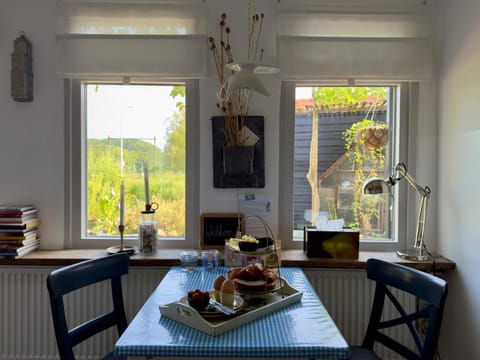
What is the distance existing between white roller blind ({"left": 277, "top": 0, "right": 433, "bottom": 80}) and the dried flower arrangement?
0.14m

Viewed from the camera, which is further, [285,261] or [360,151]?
[360,151]

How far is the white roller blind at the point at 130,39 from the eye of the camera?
2025 millimetres

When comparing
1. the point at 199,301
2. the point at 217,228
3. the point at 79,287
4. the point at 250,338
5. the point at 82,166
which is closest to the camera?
the point at 250,338

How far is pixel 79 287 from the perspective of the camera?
1532mm

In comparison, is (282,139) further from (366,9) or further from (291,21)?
(366,9)

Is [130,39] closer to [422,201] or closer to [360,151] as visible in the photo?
[360,151]

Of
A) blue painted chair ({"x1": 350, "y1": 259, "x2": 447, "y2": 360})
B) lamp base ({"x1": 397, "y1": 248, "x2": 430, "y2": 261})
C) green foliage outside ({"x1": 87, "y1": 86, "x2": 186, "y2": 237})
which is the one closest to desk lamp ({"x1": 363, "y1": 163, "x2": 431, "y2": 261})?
lamp base ({"x1": 397, "y1": 248, "x2": 430, "y2": 261})

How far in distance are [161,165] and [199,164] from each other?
0.23 m

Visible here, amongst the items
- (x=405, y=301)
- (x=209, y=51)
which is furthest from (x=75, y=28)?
(x=405, y=301)

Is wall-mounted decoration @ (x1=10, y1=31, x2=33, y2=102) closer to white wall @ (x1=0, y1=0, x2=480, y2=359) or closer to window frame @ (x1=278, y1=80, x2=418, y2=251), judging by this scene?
white wall @ (x1=0, y1=0, x2=480, y2=359)

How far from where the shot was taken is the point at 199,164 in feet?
6.95

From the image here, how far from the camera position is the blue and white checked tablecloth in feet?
3.58

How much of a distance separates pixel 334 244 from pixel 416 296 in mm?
534

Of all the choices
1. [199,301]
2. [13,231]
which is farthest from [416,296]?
[13,231]
